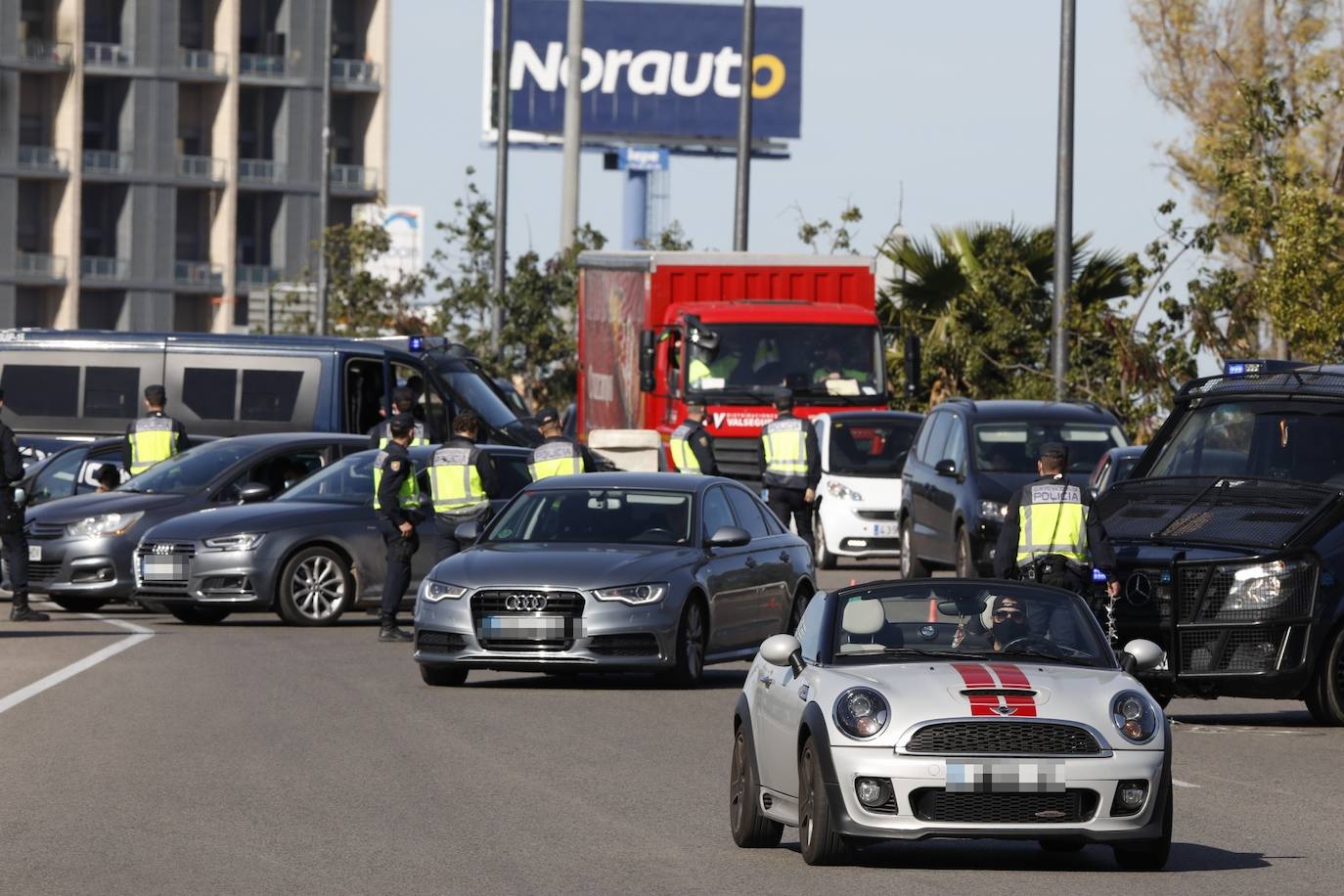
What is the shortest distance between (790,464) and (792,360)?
6017 millimetres

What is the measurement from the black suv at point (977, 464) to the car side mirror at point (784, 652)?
13195mm

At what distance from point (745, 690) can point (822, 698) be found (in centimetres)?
109

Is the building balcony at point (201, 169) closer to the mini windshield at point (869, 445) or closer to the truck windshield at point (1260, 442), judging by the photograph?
the mini windshield at point (869, 445)

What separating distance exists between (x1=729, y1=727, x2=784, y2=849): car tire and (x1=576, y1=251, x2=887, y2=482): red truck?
771 inches

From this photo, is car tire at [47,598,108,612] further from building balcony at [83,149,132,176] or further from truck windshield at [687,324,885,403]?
building balcony at [83,149,132,176]

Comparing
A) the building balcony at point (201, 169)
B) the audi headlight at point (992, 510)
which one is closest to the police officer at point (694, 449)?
the audi headlight at point (992, 510)

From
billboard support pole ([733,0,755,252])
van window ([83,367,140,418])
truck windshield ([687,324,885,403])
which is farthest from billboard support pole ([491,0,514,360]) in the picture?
truck windshield ([687,324,885,403])

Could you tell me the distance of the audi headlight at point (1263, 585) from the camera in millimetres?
14820

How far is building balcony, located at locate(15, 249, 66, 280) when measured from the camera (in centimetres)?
10244

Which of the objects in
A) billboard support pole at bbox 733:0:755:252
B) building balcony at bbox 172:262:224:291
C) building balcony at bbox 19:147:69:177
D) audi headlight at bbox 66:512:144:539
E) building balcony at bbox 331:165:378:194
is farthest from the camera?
building balcony at bbox 331:165:378:194

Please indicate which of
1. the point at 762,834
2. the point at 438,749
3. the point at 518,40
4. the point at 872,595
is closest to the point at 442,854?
the point at 762,834

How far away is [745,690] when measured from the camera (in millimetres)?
10711

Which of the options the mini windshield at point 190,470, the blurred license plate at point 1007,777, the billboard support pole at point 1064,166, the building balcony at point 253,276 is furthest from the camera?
the building balcony at point 253,276

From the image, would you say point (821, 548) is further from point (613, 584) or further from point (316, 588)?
point (613, 584)
